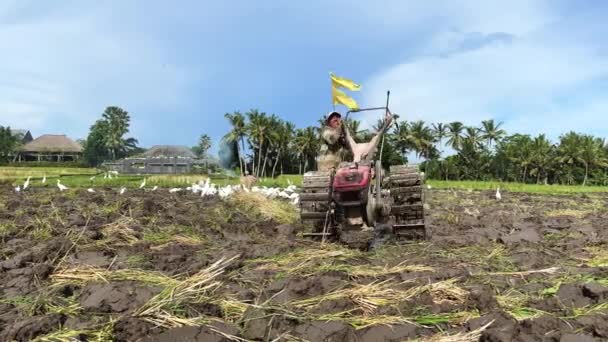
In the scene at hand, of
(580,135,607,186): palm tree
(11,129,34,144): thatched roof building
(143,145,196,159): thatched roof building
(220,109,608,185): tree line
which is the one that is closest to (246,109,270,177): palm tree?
(220,109,608,185): tree line

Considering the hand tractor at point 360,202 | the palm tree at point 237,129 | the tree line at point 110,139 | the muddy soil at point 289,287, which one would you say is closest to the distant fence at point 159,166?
the palm tree at point 237,129

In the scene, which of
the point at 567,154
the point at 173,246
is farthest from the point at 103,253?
the point at 567,154

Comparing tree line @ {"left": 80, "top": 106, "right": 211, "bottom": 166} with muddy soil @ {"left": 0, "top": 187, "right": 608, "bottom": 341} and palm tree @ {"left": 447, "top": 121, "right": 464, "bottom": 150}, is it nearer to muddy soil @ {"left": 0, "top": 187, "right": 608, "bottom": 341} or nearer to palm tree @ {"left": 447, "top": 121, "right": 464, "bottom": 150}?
palm tree @ {"left": 447, "top": 121, "right": 464, "bottom": 150}

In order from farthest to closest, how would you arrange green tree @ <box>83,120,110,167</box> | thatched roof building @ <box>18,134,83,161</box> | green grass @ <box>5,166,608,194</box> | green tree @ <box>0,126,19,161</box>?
green tree @ <box>83,120,110,167</box>, thatched roof building @ <box>18,134,83,161</box>, green tree @ <box>0,126,19,161</box>, green grass @ <box>5,166,608,194</box>

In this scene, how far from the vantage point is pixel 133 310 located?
472 cm

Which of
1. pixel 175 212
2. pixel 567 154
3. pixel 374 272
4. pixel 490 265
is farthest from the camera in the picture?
pixel 567 154

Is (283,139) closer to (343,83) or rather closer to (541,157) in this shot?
(541,157)

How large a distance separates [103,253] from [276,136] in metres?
62.2

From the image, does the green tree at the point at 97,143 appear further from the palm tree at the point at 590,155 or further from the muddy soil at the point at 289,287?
the muddy soil at the point at 289,287

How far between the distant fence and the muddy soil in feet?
189

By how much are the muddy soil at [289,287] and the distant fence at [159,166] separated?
57655 millimetres

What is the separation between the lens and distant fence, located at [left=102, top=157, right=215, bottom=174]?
6600cm

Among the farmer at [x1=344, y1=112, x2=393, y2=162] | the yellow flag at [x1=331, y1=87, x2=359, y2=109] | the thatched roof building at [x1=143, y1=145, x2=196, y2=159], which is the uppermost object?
the thatched roof building at [x1=143, y1=145, x2=196, y2=159]

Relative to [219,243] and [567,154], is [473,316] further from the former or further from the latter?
[567,154]
